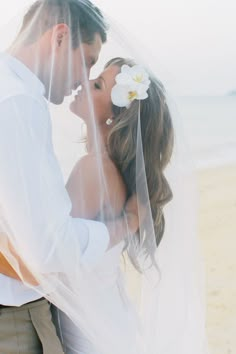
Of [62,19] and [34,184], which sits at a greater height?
[62,19]

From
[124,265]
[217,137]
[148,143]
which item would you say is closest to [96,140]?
[148,143]

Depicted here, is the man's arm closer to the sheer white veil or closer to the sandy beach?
the sheer white veil

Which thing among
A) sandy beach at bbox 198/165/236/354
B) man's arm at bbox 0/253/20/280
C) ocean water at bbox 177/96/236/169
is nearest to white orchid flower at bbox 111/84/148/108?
man's arm at bbox 0/253/20/280

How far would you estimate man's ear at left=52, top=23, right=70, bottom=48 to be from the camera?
1.44 metres

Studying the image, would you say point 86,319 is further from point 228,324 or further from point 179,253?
point 228,324

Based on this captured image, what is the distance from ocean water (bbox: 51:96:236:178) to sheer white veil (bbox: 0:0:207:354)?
0.8 inches

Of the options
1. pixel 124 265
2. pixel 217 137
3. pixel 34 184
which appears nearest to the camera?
pixel 34 184

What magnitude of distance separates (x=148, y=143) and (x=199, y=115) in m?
5.16

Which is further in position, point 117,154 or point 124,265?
point 124,265

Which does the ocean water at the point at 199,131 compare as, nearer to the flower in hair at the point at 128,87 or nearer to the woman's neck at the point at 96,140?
the woman's neck at the point at 96,140

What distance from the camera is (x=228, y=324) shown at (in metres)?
3.70

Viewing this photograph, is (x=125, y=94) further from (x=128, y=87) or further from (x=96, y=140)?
(x=96, y=140)

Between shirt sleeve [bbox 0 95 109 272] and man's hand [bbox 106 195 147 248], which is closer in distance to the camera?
shirt sleeve [bbox 0 95 109 272]

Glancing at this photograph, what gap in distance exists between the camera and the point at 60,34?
144cm
